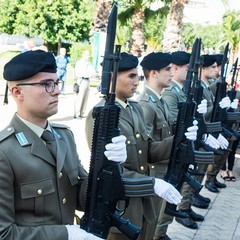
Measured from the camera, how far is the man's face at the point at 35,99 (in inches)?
76.9

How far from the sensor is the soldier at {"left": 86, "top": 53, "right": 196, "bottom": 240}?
9.13ft

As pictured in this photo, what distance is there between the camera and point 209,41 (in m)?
71.4

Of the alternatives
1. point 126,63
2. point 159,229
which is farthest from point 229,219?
point 126,63

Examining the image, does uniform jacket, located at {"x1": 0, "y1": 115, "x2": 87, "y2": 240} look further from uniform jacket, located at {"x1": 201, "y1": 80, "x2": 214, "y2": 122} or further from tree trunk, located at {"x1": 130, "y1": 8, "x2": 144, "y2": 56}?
tree trunk, located at {"x1": 130, "y1": 8, "x2": 144, "y2": 56}

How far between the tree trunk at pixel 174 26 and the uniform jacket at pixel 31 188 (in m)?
13.6

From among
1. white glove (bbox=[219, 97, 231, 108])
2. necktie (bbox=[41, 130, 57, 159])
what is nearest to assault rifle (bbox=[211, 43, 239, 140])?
white glove (bbox=[219, 97, 231, 108])

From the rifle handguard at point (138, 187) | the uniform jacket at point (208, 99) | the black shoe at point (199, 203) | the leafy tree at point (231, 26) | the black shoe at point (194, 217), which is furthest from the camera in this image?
the leafy tree at point (231, 26)

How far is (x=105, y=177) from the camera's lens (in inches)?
84.0

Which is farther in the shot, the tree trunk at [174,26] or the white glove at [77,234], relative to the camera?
the tree trunk at [174,26]

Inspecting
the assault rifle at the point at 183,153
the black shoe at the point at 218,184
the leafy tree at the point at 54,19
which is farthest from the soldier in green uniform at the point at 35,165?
the leafy tree at the point at 54,19

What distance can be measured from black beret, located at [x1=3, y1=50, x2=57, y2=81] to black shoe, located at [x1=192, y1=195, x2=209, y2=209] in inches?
145

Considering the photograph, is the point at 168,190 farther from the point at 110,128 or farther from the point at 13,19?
the point at 13,19

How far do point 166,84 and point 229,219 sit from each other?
2077 mm

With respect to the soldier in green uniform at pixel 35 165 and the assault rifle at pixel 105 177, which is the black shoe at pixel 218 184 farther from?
the soldier in green uniform at pixel 35 165
